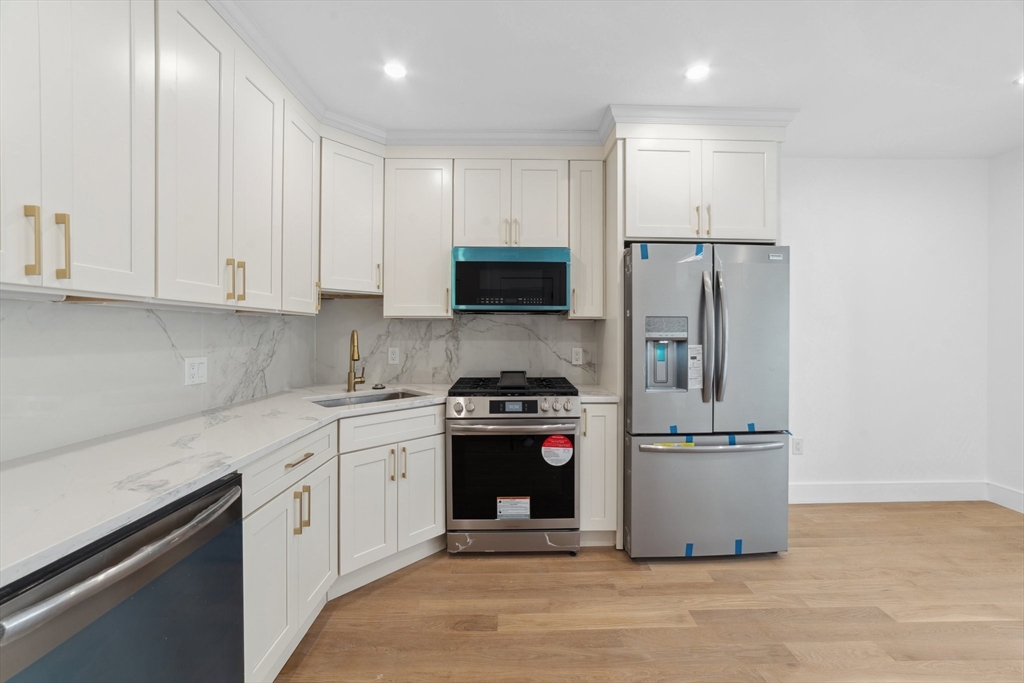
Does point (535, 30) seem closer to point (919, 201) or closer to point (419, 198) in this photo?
point (419, 198)

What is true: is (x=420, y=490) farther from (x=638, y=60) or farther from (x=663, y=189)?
(x=638, y=60)

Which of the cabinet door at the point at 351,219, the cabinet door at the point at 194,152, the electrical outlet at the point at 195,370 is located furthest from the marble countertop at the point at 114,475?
the cabinet door at the point at 351,219

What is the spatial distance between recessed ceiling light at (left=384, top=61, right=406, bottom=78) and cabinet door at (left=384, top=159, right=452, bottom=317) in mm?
657

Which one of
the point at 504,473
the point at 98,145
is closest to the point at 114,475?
the point at 98,145

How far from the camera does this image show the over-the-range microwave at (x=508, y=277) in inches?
108

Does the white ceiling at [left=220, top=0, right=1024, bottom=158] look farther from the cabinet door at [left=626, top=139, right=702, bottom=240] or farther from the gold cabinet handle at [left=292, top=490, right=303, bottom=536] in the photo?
the gold cabinet handle at [left=292, top=490, right=303, bottom=536]

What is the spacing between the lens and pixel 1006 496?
3203mm

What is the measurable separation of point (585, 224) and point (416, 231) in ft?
3.73

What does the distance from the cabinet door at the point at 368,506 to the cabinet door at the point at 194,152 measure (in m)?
1.00

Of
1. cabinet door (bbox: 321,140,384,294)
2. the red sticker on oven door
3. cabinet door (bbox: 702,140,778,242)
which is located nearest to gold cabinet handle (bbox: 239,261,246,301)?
cabinet door (bbox: 321,140,384,294)

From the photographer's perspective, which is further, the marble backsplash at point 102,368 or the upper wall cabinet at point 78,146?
the marble backsplash at point 102,368

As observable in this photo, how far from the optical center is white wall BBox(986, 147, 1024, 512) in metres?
3.13

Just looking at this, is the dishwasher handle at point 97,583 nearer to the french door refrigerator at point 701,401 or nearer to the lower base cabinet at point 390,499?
the lower base cabinet at point 390,499

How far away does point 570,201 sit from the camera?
2865mm
